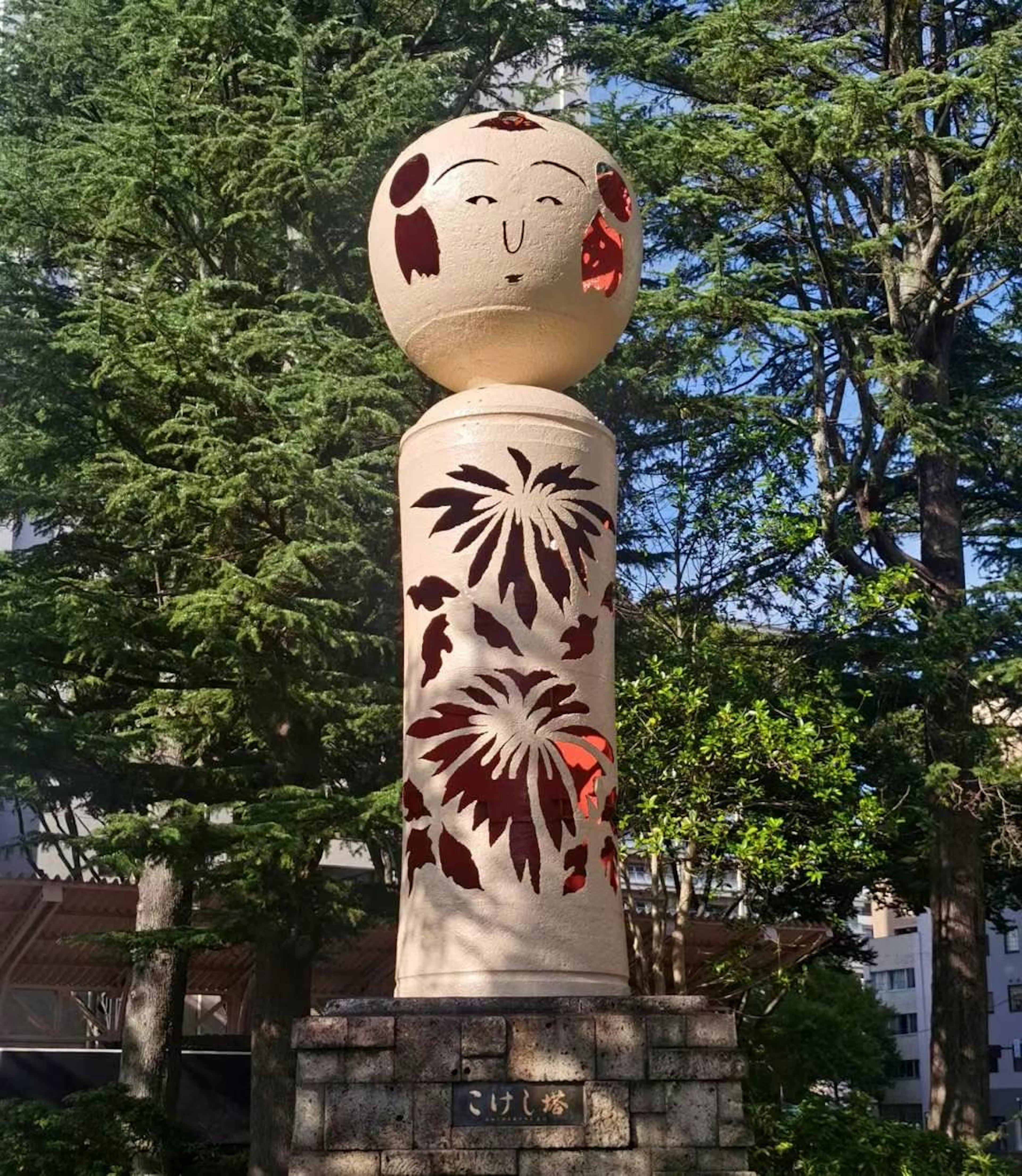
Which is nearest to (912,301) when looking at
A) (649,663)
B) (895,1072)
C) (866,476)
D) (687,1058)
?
(866,476)

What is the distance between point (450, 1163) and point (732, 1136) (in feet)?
4.36

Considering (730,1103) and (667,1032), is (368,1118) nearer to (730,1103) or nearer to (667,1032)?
(667,1032)

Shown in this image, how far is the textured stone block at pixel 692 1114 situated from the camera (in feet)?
22.3

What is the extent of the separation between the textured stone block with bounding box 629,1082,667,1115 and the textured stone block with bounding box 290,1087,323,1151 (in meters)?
1.41

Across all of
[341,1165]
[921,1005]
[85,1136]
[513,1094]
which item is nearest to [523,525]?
[513,1094]

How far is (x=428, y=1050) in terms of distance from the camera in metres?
6.76

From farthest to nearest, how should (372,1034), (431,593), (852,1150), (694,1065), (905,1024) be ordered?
1. (905,1024)
2. (852,1150)
3. (431,593)
4. (694,1065)
5. (372,1034)

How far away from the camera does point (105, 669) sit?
1363 cm

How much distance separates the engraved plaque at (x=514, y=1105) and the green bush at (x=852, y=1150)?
16.0ft

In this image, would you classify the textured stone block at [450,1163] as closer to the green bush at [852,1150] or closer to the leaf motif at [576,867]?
the leaf motif at [576,867]

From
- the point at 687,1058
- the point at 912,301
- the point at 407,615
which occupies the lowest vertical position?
the point at 687,1058

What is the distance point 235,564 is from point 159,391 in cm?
174

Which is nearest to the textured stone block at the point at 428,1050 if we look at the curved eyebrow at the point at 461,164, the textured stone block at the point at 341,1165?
the textured stone block at the point at 341,1165

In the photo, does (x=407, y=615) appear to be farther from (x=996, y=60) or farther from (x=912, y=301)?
(x=912, y=301)
